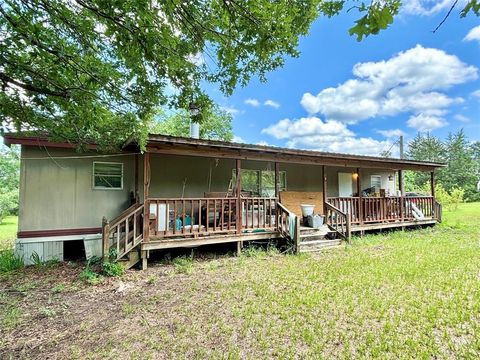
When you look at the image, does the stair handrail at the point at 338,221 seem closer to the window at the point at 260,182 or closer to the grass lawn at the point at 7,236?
the window at the point at 260,182

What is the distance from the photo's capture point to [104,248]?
5688mm

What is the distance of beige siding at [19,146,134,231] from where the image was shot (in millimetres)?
6887

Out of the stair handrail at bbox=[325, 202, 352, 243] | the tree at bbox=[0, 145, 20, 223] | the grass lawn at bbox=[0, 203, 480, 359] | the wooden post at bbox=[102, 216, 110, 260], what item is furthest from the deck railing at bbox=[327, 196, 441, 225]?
the tree at bbox=[0, 145, 20, 223]

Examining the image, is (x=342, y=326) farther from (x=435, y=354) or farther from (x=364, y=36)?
→ (x=364, y=36)

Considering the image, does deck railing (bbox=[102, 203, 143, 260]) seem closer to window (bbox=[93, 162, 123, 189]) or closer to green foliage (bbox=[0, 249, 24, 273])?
window (bbox=[93, 162, 123, 189])

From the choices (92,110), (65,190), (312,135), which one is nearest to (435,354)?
(92,110)

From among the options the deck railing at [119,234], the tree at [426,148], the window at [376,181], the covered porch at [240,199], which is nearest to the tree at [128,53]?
the deck railing at [119,234]

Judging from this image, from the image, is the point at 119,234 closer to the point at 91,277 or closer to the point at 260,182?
the point at 91,277

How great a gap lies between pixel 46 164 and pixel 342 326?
7684mm

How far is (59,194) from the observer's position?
717 centimetres

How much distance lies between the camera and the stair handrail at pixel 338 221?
858cm

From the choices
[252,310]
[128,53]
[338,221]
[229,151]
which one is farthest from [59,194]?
[338,221]

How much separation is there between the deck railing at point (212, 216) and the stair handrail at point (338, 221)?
2.21 m

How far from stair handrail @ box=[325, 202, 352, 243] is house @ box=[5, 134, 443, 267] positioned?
0.10 feet
